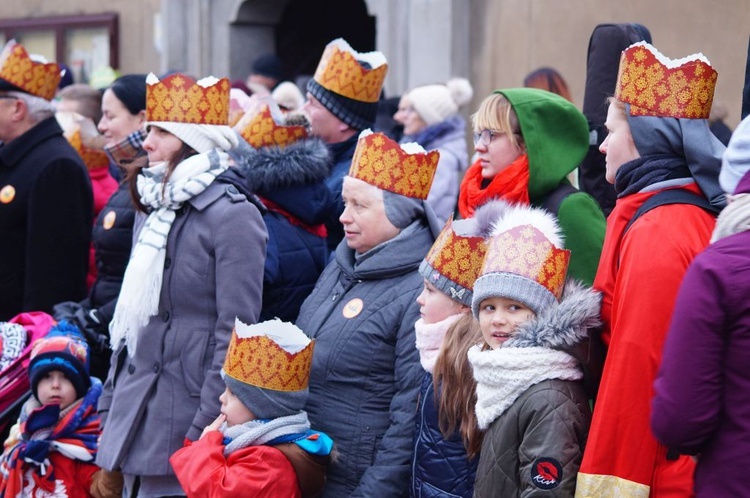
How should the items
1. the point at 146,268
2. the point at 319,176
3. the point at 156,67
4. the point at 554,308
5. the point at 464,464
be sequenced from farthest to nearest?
1. the point at 156,67
2. the point at 319,176
3. the point at 146,268
4. the point at 464,464
5. the point at 554,308

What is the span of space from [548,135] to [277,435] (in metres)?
1.30

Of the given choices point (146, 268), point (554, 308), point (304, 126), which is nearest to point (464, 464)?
point (554, 308)

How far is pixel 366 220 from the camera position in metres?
4.27

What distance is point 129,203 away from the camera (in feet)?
17.2

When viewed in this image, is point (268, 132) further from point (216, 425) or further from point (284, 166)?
point (216, 425)

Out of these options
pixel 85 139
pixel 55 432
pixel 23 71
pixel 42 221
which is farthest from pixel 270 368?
pixel 85 139

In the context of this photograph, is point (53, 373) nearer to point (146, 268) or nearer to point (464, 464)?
point (146, 268)

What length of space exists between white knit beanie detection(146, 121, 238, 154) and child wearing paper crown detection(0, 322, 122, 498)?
1119mm

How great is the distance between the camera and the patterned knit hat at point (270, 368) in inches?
161

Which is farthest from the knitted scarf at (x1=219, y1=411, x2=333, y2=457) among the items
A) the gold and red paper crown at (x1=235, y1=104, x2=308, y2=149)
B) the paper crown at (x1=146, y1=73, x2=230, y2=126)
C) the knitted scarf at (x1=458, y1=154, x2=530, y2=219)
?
the gold and red paper crown at (x1=235, y1=104, x2=308, y2=149)

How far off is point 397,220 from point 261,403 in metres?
0.76

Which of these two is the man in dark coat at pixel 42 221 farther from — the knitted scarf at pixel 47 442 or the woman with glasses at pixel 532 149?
the woman with glasses at pixel 532 149

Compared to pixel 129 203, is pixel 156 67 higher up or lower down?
lower down

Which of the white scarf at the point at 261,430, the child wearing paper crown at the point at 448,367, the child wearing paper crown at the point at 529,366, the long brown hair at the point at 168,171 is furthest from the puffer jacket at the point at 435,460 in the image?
the long brown hair at the point at 168,171
